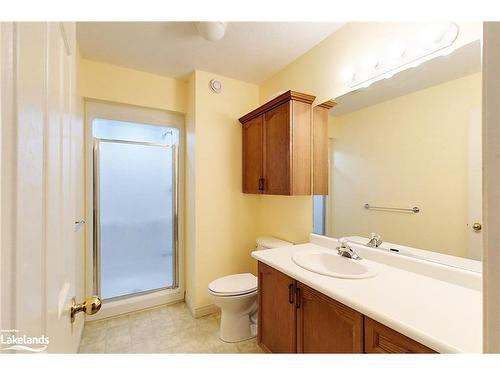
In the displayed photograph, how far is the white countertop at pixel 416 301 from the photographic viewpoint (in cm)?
73

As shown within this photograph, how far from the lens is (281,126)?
1874 mm

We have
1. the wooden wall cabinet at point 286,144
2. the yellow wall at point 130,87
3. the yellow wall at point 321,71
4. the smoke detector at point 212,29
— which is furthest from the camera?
the yellow wall at point 130,87

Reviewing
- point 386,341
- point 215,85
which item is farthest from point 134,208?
point 386,341

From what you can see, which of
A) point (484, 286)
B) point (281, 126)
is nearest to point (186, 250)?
point (281, 126)

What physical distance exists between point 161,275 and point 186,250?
0.40 m

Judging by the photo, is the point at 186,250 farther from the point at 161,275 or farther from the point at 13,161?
the point at 13,161

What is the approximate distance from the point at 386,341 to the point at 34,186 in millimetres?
1203

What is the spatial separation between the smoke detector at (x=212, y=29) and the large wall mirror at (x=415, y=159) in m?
1.02

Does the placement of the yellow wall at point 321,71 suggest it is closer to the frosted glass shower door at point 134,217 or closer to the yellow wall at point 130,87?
the yellow wall at point 130,87

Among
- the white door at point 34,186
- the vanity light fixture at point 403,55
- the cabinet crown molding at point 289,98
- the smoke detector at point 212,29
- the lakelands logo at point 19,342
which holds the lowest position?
the lakelands logo at point 19,342

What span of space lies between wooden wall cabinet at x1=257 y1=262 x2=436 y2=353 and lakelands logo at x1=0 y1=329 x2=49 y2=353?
3.47 feet

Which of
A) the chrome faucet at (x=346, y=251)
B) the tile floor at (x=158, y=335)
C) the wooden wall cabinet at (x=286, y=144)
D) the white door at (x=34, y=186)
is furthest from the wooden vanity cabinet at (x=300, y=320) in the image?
the white door at (x=34, y=186)

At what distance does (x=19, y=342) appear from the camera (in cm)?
34

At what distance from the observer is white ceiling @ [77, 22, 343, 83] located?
1.67 meters
